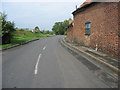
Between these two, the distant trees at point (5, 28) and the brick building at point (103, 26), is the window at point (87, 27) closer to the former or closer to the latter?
the brick building at point (103, 26)

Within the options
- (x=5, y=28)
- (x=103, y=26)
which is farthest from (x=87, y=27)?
(x=5, y=28)

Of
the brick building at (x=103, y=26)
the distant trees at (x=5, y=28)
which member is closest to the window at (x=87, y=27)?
the brick building at (x=103, y=26)

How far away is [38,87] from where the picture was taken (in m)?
3.48

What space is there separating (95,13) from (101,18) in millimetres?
1507

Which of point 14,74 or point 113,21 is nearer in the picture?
point 14,74

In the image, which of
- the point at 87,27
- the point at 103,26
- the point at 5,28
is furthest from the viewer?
the point at 5,28

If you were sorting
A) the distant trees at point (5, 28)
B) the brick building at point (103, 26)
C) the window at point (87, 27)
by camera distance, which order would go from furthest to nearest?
the distant trees at point (5, 28) < the window at point (87, 27) < the brick building at point (103, 26)

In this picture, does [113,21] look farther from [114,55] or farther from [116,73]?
[116,73]

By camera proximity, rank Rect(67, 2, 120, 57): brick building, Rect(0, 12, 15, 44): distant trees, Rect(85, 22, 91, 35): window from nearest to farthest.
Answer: Rect(67, 2, 120, 57): brick building, Rect(85, 22, 91, 35): window, Rect(0, 12, 15, 44): distant trees

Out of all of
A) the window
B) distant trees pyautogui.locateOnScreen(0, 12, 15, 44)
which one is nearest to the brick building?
the window

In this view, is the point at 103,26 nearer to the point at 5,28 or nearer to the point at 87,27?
the point at 87,27

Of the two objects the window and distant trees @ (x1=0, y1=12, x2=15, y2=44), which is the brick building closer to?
→ the window

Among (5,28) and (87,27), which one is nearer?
(87,27)

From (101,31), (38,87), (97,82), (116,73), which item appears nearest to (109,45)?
(101,31)
